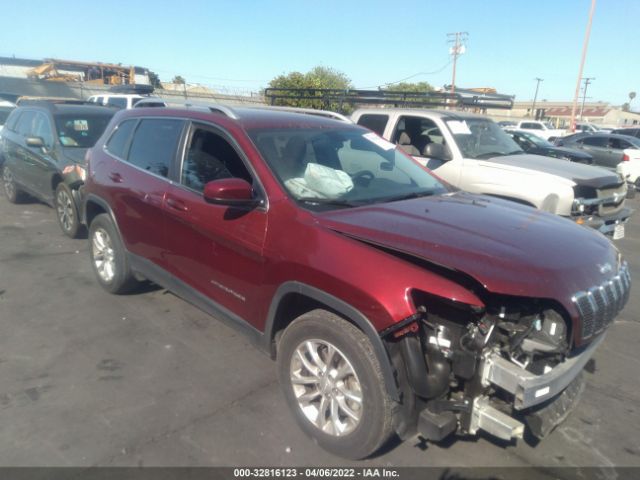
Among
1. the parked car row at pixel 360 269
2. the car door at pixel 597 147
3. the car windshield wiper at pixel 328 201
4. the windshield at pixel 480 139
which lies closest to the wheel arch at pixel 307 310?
the parked car row at pixel 360 269

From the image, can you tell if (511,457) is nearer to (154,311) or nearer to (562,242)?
(562,242)

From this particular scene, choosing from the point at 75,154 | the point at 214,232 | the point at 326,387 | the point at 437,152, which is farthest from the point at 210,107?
the point at 75,154

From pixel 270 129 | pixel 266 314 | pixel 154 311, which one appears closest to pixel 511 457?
pixel 266 314

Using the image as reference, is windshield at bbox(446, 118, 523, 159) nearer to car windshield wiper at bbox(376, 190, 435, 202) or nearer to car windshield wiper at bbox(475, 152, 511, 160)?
car windshield wiper at bbox(475, 152, 511, 160)

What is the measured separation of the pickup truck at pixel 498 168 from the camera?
19.8ft

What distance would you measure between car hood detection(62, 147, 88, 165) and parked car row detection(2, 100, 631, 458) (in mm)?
2413

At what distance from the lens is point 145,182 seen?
4211 mm

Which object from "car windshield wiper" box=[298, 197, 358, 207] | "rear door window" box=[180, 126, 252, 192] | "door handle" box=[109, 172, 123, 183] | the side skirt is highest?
"rear door window" box=[180, 126, 252, 192]

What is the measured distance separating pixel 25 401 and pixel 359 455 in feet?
7.28

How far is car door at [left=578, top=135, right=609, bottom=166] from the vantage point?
50.9 feet

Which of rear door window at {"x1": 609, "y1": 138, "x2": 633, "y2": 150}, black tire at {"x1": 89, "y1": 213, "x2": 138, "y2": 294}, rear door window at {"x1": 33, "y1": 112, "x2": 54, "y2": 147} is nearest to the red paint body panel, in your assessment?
black tire at {"x1": 89, "y1": 213, "x2": 138, "y2": 294}

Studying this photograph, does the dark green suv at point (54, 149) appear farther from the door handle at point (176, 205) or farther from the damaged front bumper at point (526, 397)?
the damaged front bumper at point (526, 397)

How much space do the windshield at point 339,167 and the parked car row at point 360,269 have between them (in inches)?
0.6

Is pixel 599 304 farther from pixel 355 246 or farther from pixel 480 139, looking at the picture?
pixel 480 139
